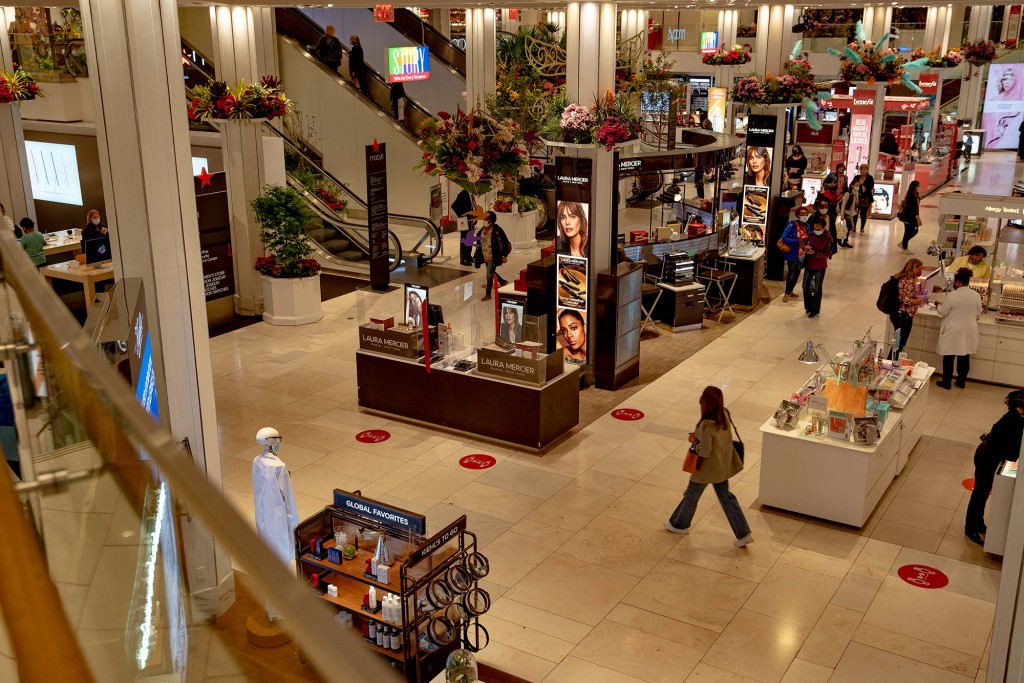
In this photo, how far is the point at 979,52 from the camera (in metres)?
23.7

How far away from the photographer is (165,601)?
1124 millimetres

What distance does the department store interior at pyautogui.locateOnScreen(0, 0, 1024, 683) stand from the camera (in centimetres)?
133

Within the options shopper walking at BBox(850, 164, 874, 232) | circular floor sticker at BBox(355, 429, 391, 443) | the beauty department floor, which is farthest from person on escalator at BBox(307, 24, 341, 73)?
circular floor sticker at BBox(355, 429, 391, 443)

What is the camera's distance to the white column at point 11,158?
15.1 m

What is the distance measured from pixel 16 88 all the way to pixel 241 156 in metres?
3.91

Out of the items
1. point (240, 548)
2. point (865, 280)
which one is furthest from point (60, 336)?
point (865, 280)

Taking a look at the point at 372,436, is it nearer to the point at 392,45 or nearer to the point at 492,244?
the point at 492,244

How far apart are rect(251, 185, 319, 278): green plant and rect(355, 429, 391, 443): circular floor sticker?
13.2 ft

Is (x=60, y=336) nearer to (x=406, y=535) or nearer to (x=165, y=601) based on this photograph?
(x=165, y=601)

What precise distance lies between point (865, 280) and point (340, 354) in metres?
8.24

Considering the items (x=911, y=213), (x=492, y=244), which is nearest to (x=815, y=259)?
(x=492, y=244)

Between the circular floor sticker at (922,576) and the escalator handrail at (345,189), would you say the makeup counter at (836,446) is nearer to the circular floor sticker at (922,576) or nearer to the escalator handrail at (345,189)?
the circular floor sticker at (922,576)

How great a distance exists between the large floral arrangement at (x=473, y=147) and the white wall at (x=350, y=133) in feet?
27.2

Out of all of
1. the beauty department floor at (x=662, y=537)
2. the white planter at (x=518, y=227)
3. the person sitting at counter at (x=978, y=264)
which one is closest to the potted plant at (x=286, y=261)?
the beauty department floor at (x=662, y=537)
